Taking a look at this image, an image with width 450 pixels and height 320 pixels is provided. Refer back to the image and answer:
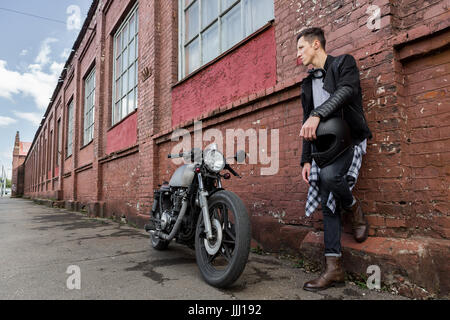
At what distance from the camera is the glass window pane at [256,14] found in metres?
3.65

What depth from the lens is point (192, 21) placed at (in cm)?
533

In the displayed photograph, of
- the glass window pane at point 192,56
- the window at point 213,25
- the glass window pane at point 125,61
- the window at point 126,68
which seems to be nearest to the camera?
the window at point 213,25

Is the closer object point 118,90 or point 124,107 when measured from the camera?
point 124,107

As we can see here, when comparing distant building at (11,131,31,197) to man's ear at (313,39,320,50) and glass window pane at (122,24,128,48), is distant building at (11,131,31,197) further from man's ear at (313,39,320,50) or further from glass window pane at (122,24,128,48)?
man's ear at (313,39,320,50)

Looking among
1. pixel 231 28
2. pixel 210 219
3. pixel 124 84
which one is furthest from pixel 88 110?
pixel 210 219

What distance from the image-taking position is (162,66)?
5.89m

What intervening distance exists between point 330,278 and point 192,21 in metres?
4.87

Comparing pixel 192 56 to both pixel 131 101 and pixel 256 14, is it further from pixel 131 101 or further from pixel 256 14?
pixel 131 101

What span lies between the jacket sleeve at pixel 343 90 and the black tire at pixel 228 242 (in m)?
0.88

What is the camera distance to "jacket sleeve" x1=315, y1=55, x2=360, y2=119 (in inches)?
78.1

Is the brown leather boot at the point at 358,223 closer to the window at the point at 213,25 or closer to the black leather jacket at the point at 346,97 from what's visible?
the black leather jacket at the point at 346,97

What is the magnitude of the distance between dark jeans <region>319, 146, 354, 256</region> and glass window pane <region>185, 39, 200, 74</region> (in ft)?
11.8

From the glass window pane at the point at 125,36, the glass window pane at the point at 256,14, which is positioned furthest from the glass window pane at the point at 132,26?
the glass window pane at the point at 256,14
